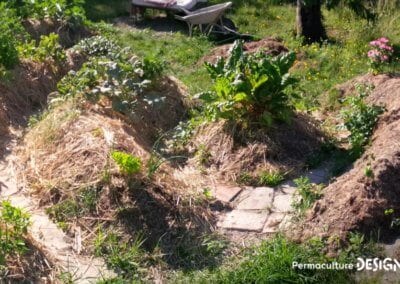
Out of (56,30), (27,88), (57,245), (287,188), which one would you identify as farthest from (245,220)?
(56,30)

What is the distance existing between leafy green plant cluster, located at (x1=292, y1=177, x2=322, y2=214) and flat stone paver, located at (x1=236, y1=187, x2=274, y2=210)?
27 cm

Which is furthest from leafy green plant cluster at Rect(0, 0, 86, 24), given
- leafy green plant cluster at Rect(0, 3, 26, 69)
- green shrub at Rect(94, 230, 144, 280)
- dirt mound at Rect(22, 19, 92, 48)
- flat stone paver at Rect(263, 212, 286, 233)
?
flat stone paver at Rect(263, 212, 286, 233)

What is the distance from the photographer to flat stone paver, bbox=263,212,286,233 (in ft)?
19.2

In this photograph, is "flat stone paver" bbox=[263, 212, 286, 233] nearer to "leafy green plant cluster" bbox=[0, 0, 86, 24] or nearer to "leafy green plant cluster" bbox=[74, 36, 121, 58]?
"leafy green plant cluster" bbox=[74, 36, 121, 58]

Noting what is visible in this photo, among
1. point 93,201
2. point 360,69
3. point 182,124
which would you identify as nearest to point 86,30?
point 182,124

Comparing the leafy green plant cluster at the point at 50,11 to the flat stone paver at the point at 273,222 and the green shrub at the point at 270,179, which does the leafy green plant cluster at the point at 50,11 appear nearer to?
the green shrub at the point at 270,179

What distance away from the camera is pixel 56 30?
384 inches

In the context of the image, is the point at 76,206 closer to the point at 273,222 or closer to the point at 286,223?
the point at 273,222

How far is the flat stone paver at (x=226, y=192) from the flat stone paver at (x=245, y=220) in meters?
0.23

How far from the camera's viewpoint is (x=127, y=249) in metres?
5.54

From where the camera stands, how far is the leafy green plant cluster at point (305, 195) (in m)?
5.95

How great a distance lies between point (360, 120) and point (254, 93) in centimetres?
109

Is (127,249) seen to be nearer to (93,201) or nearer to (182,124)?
(93,201)

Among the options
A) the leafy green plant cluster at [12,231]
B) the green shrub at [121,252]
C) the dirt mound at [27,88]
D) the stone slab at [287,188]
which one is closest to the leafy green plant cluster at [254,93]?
the stone slab at [287,188]
